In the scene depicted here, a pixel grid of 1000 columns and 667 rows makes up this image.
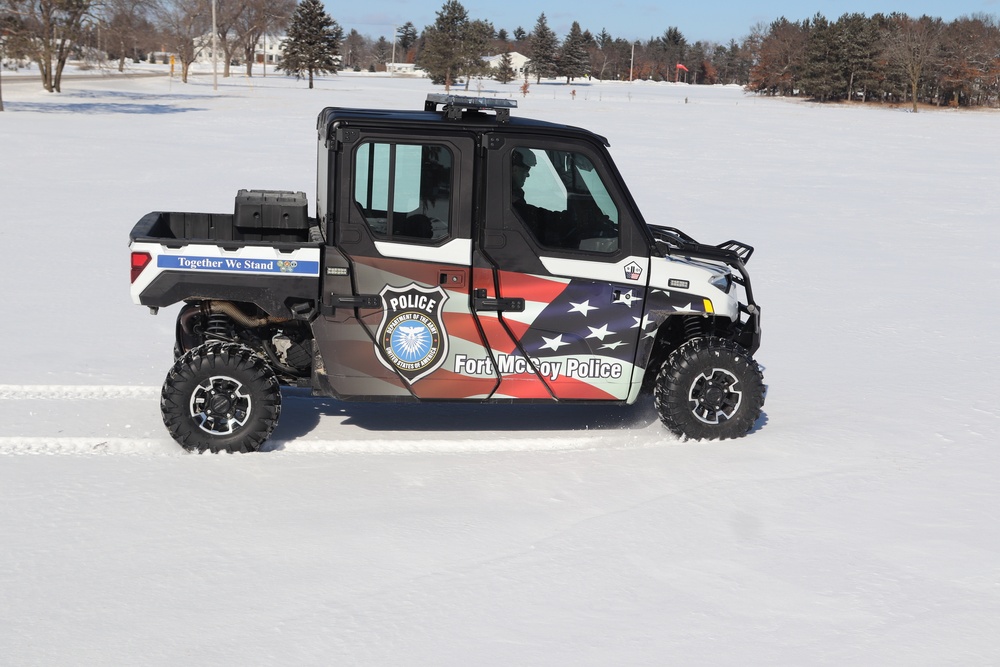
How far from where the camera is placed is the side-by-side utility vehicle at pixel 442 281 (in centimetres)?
557

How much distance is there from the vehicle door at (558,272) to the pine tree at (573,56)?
4536 inches

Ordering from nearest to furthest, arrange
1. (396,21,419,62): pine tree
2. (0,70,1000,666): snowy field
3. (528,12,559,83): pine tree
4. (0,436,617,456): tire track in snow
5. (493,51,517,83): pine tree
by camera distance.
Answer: (0,70,1000,666): snowy field < (0,436,617,456): tire track in snow < (493,51,517,83): pine tree < (528,12,559,83): pine tree < (396,21,419,62): pine tree

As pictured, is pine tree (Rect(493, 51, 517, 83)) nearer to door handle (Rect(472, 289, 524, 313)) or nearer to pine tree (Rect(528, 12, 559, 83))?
pine tree (Rect(528, 12, 559, 83))

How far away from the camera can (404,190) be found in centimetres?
561

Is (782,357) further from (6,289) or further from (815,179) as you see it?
(815,179)

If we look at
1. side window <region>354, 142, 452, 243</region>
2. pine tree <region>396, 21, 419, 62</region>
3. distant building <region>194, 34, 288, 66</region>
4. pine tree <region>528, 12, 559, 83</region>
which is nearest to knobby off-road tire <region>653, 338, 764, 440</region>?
side window <region>354, 142, 452, 243</region>

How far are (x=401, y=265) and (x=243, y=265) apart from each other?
885 millimetres

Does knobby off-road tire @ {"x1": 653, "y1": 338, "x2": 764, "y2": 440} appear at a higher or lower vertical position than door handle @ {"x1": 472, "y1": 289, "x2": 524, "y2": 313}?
lower

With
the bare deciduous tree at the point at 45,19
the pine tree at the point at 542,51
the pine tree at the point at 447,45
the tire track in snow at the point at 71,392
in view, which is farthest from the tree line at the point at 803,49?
the tire track in snow at the point at 71,392

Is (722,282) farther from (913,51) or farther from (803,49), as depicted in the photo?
(803,49)

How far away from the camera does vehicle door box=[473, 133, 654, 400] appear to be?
568 cm

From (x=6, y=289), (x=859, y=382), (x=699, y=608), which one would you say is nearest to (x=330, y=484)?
(x=699, y=608)

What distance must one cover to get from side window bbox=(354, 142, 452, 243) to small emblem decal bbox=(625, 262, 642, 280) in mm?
1089

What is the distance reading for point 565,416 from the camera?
268 inches
